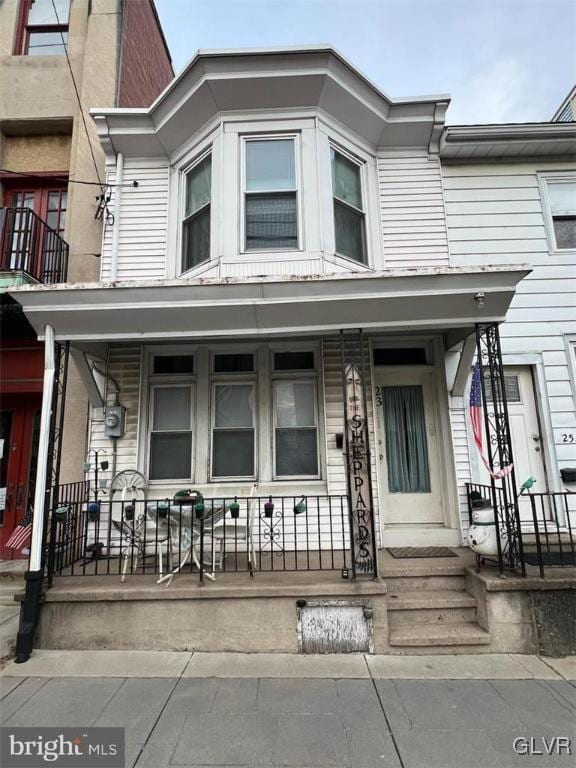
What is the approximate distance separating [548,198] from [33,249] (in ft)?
24.2

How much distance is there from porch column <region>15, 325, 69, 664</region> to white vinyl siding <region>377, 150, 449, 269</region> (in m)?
4.23

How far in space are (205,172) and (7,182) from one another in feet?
11.2

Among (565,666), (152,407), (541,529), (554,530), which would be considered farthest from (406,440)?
(152,407)

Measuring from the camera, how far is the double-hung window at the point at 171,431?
5.28m

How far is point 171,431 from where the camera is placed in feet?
17.5

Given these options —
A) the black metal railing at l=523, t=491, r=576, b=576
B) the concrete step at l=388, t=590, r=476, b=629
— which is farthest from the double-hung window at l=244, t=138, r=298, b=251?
the black metal railing at l=523, t=491, r=576, b=576

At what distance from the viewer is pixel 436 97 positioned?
5414mm

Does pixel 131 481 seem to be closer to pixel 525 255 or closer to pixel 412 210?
pixel 412 210

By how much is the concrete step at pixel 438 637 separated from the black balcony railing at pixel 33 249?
5985mm

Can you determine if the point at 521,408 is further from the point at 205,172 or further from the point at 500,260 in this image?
the point at 205,172

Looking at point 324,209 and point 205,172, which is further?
point 205,172

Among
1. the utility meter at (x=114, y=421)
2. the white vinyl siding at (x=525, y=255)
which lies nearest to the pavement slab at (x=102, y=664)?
the utility meter at (x=114, y=421)

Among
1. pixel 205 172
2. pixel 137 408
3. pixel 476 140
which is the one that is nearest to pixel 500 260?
pixel 476 140

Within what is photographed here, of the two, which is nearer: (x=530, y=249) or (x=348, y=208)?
(x=348, y=208)
